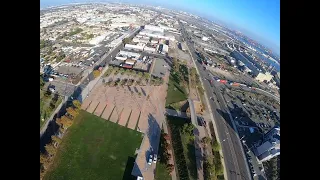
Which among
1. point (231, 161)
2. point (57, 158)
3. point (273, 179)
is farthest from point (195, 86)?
point (57, 158)

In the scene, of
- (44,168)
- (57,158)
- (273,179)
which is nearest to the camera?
(44,168)

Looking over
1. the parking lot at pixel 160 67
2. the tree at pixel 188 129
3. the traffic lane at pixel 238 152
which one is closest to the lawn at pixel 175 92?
the parking lot at pixel 160 67

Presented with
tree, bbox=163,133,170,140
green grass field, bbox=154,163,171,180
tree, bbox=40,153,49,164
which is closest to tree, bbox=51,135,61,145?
tree, bbox=40,153,49,164

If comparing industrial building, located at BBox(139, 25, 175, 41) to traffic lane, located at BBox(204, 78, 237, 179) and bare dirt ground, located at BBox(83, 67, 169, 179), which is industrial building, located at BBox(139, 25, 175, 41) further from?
traffic lane, located at BBox(204, 78, 237, 179)

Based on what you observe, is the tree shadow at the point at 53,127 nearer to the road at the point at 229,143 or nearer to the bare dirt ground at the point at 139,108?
the bare dirt ground at the point at 139,108

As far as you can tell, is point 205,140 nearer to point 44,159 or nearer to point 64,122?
point 64,122

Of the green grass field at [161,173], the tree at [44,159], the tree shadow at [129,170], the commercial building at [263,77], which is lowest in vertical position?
the tree at [44,159]
